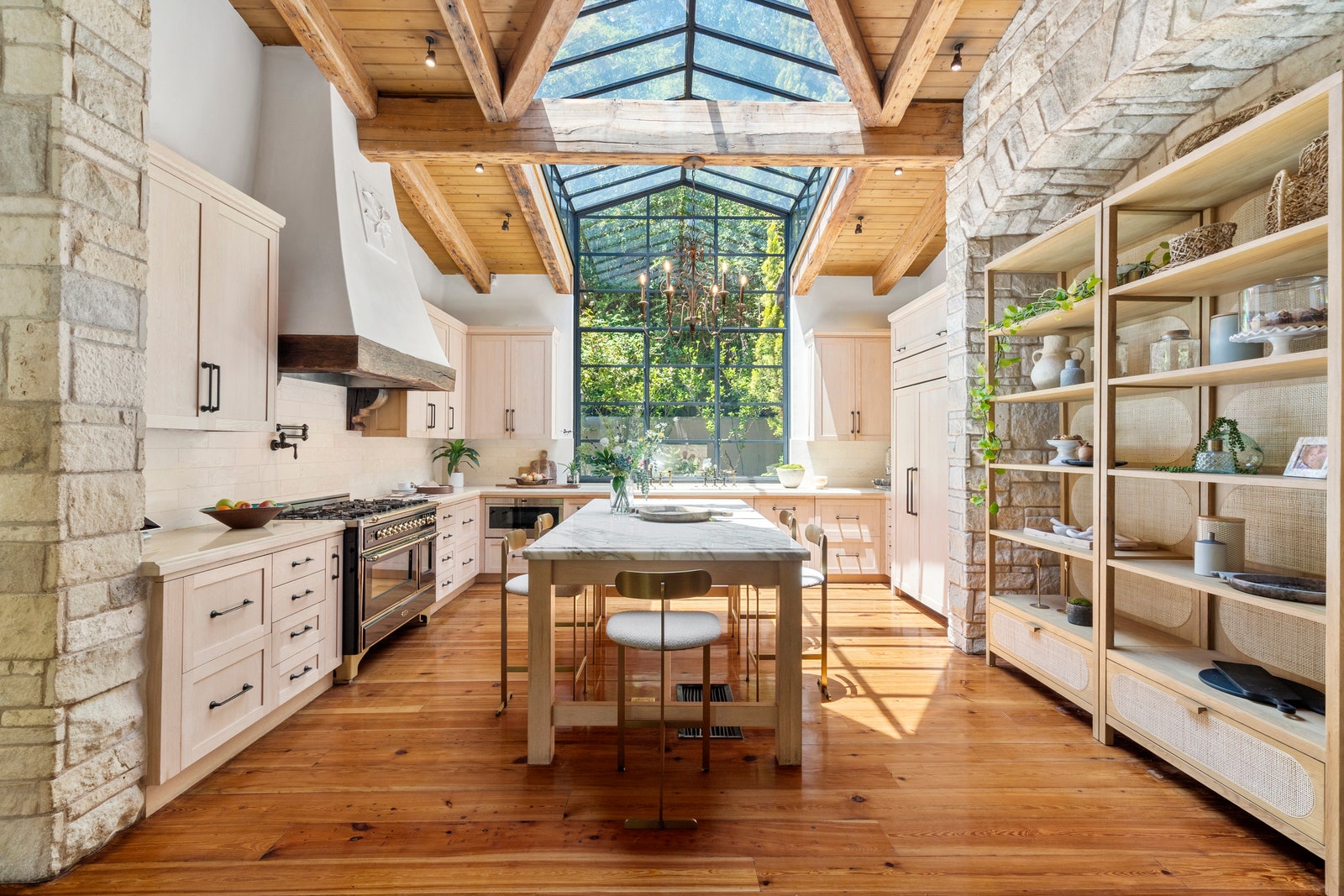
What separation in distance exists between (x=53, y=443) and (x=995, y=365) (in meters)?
4.18

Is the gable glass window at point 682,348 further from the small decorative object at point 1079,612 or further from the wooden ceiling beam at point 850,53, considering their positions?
the small decorative object at point 1079,612

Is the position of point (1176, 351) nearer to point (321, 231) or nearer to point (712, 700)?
point (712, 700)

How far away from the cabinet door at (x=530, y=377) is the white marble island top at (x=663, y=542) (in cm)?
292

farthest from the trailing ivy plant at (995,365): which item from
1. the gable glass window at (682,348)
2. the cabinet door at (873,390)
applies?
the gable glass window at (682,348)

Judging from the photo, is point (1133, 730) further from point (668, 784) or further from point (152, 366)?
point (152, 366)

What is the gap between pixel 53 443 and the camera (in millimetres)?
1895

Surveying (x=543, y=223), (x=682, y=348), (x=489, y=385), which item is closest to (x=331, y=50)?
(x=543, y=223)

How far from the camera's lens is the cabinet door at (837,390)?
6188mm

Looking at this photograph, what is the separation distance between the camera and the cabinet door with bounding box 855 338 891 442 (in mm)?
6191

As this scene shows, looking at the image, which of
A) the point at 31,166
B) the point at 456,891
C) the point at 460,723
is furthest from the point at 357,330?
the point at 456,891

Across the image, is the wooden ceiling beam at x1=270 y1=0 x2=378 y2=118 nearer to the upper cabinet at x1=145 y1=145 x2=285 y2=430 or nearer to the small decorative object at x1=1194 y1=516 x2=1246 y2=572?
the upper cabinet at x1=145 y1=145 x2=285 y2=430

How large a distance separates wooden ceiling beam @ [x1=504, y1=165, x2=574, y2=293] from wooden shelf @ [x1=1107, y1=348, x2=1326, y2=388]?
4.03 meters

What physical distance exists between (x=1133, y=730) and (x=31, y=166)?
4.41 meters

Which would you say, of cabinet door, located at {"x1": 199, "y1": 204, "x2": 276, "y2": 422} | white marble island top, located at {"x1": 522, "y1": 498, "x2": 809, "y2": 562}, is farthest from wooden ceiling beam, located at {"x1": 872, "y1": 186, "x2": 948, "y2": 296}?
cabinet door, located at {"x1": 199, "y1": 204, "x2": 276, "y2": 422}
